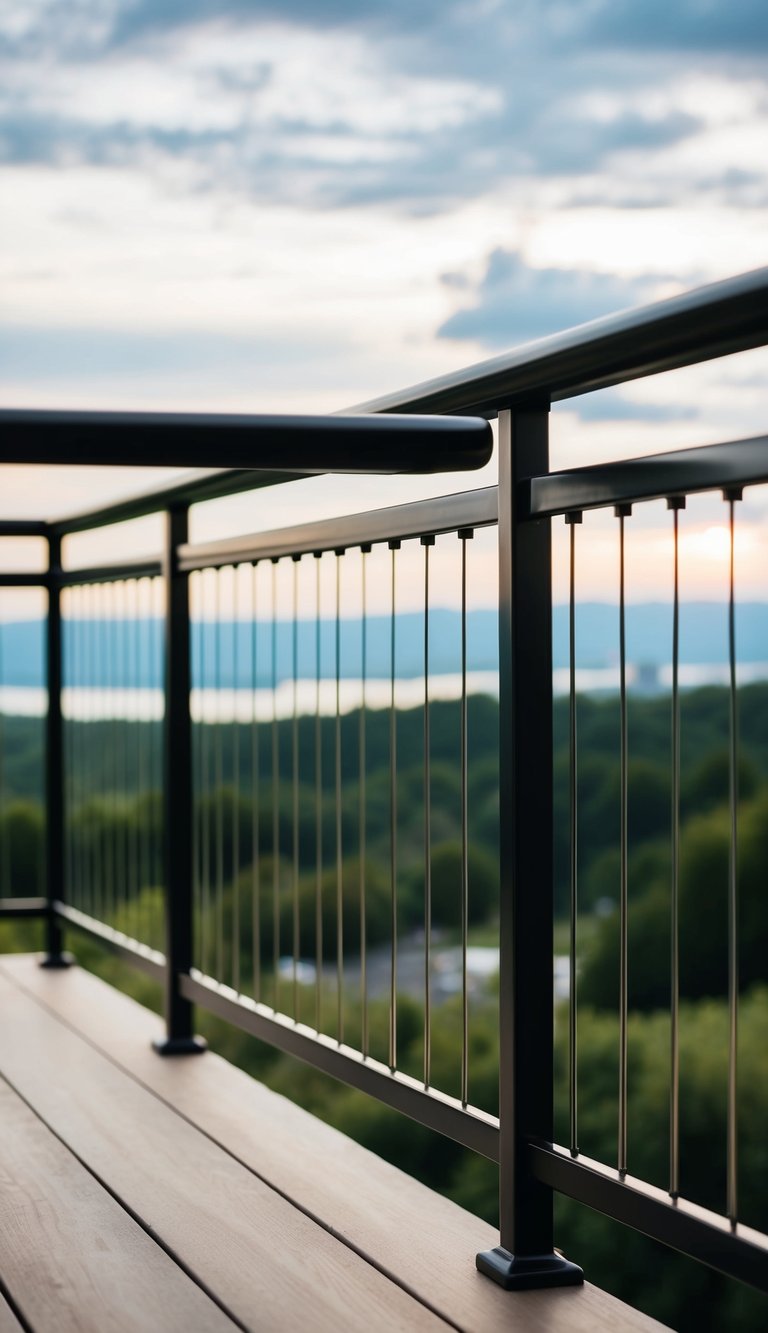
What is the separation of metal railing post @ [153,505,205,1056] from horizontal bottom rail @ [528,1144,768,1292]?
1.52 meters

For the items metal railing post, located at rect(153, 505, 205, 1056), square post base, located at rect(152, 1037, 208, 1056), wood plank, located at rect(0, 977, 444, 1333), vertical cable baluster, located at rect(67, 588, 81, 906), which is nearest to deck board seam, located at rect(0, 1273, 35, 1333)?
wood plank, located at rect(0, 977, 444, 1333)

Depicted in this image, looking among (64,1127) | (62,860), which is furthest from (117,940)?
(64,1127)

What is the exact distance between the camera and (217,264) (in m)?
30.0

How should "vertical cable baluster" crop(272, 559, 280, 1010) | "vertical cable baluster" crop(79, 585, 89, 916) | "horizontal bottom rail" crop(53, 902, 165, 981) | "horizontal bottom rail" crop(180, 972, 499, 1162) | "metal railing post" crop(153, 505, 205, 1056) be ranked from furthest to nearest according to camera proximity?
"vertical cable baluster" crop(79, 585, 89, 916) < "horizontal bottom rail" crop(53, 902, 165, 981) < "metal railing post" crop(153, 505, 205, 1056) < "vertical cable baluster" crop(272, 559, 280, 1010) < "horizontal bottom rail" crop(180, 972, 499, 1162)

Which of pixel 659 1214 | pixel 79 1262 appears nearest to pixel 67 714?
pixel 79 1262

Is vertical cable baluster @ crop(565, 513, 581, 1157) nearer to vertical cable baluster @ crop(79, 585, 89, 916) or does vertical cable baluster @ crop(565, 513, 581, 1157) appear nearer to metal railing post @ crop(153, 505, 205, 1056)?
metal railing post @ crop(153, 505, 205, 1056)

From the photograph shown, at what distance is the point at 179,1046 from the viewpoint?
120 inches

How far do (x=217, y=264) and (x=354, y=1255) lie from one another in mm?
29617

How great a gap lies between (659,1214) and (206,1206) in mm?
810

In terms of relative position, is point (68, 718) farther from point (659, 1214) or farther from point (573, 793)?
point (659, 1214)

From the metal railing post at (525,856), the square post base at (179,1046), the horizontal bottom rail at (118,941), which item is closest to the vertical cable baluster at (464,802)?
the metal railing post at (525,856)

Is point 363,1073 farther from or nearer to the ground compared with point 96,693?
nearer to the ground

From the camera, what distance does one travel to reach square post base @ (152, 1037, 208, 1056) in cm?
302

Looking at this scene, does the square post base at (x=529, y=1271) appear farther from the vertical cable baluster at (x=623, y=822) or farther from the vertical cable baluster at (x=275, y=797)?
the vertical cable baluster at (x=275, y=797)
